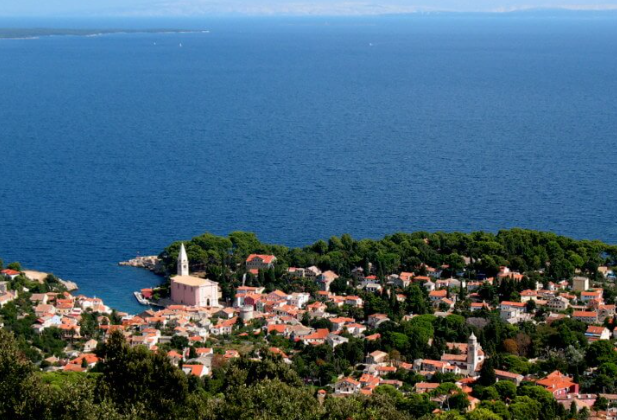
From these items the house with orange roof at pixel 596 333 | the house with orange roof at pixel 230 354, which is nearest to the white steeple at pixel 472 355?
the house with orange roof at pixel 596 333

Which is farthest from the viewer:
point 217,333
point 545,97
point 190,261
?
point 545,97

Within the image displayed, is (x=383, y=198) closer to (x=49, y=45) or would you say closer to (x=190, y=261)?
(x=190, y=261)

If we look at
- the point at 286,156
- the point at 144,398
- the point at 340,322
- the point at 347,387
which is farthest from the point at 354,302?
the point at 286,156

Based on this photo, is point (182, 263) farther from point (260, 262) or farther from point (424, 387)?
point (424, 387)

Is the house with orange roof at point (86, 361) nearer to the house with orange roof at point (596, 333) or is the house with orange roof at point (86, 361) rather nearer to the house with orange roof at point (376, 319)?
the house with orange roof at point (376, 319)

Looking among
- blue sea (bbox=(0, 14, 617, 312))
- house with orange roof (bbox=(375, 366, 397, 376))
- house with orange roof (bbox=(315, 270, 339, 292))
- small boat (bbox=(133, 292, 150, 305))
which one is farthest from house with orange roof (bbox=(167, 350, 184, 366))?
house with orange roof (bbox=(315, 270, 339, 292))

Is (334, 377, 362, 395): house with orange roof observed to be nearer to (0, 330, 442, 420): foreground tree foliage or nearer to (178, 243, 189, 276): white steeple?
(0, 330, 442, 420): foreground tree foliage

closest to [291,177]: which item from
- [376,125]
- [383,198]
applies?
[383,198]
